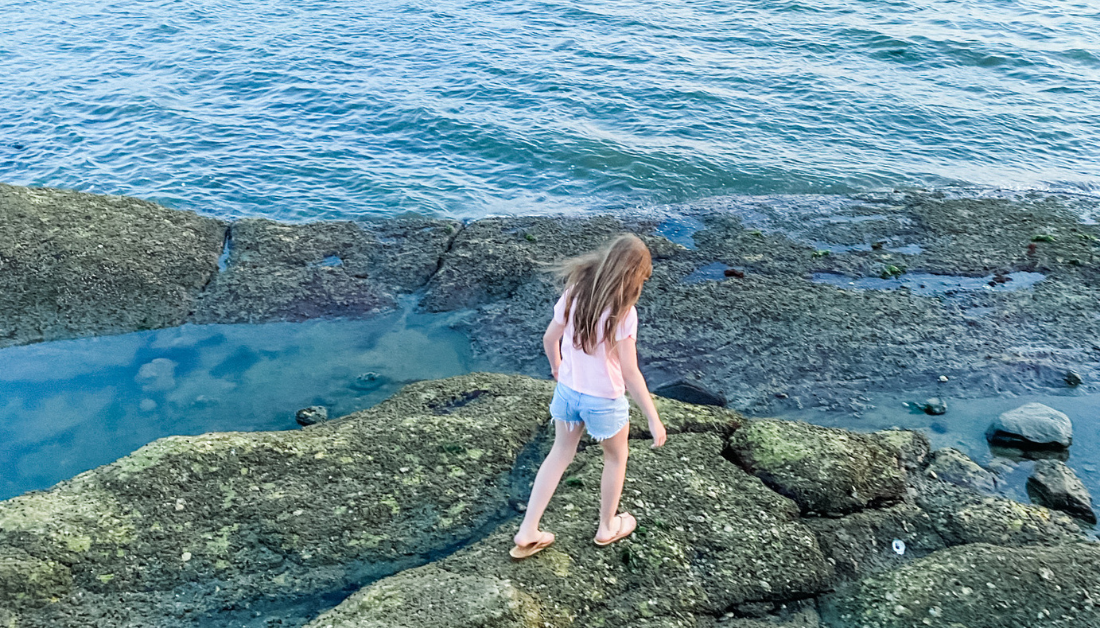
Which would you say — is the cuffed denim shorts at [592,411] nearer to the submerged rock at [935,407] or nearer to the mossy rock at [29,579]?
the mossy rock at [29,579]

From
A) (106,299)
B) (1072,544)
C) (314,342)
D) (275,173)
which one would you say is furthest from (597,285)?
(275,173)

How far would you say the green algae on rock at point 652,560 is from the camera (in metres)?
5.14

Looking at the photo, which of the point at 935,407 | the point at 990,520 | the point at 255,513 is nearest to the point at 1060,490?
the point at 990,520

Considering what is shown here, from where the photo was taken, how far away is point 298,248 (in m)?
11.4

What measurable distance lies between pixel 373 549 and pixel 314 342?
169 inches

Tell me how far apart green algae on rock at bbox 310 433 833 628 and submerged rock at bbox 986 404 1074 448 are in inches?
115

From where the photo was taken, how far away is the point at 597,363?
488 cm

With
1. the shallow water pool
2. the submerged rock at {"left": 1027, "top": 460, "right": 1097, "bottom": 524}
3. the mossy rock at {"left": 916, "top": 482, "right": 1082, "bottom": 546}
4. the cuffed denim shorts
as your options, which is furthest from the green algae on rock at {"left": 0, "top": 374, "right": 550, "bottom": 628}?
the submerged rock at {"left": 1027, "top": 460, "right": 1097, "bottom": 524}

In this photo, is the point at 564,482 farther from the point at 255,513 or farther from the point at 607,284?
the point at 255,513

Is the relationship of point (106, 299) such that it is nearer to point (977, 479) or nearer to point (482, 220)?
point (482, 220)

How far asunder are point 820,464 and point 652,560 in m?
1.84

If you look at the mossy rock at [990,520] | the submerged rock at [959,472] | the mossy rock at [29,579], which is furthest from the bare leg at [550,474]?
the submerged rock at [959,472]

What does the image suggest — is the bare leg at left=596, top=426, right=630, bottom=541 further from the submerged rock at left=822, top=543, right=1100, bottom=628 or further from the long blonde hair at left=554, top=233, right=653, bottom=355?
the submerged rock at left=822, top=543, right=1100, bottom=628

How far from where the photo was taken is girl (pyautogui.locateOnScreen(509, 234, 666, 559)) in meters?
4.66
